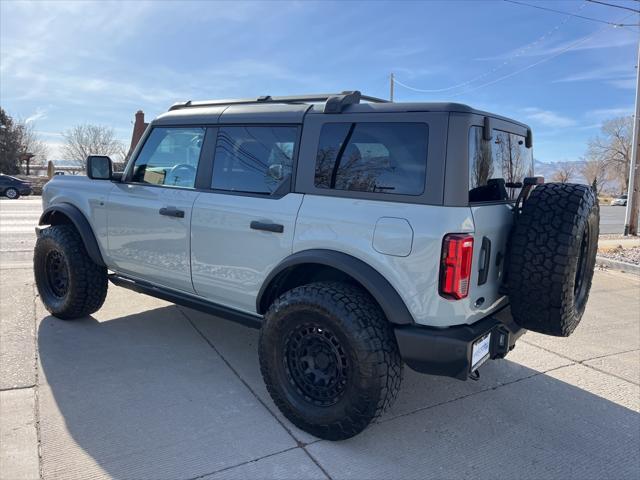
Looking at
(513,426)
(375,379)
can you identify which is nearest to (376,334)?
(375,379)

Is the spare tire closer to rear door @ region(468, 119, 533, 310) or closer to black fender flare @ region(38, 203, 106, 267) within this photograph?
rear door @ region(468, 119, 533, 310)

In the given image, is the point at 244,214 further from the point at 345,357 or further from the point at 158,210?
the point at 345,357

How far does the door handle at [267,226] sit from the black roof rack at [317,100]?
768 millimetres

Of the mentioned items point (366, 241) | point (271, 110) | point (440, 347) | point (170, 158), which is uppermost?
point (271, 110)

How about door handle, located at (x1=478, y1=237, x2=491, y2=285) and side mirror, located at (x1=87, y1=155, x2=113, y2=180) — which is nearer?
door handle, located at (x1=478, y1=237, x2=491, y2=285)

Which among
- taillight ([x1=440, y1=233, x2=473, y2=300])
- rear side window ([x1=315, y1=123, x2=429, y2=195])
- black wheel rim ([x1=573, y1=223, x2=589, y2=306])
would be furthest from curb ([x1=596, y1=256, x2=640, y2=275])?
rear side window ([x1=315, y1=123, x2=429, y2=195])

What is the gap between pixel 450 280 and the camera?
7.96ft

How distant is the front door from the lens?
11.8 ft

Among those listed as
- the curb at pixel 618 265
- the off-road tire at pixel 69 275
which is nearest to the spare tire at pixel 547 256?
the off-road tire at pixel 69 275

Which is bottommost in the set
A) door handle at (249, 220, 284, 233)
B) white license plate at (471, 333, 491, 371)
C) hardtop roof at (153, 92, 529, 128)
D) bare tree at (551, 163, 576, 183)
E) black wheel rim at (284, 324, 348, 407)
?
black wheel rim at (284, 324, 348, 407)

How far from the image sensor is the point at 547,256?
2.60m

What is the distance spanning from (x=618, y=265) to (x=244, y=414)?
7.66 meters

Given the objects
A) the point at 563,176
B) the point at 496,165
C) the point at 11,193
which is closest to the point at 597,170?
the point at 563,176

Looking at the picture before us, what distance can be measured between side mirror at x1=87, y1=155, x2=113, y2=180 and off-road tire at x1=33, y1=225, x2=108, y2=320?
64cm
